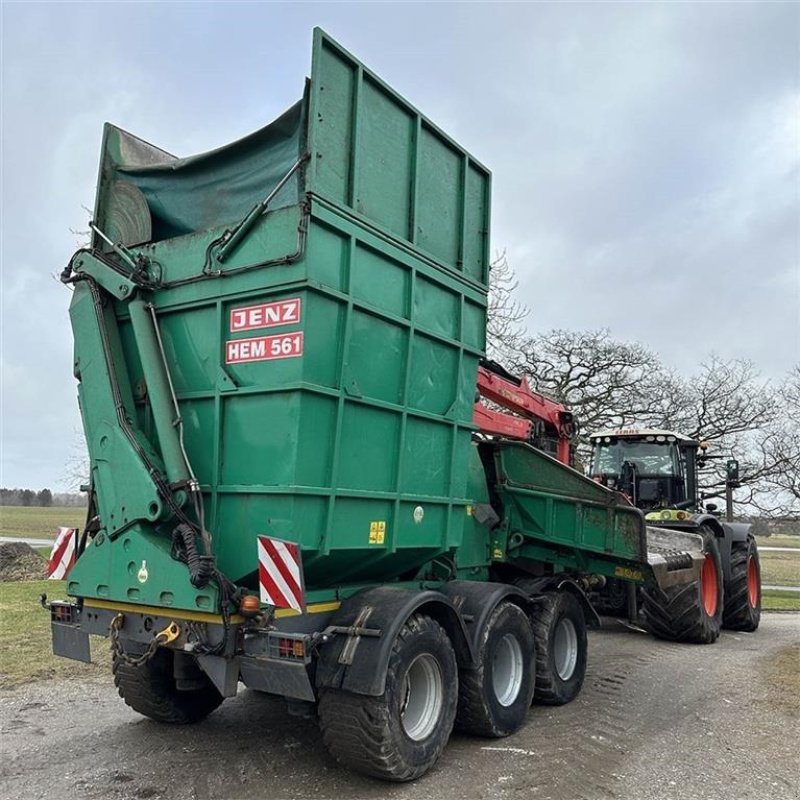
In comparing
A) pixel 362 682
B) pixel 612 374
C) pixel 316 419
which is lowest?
pixel 362 682

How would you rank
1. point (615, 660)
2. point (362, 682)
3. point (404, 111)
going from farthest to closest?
point (615, 660)
point (404, 111)
point (362, 682)

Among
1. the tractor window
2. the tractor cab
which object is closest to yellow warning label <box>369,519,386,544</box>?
the tractor cab

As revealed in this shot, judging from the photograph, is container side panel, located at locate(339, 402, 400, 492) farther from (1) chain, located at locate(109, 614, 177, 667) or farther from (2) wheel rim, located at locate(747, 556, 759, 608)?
(2) wheel rim, located at locate(747, 556, 759, 608)

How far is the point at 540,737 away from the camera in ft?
18.3

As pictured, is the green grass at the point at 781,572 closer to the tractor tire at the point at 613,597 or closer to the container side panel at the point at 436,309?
the tractor tire at the point at 613,597

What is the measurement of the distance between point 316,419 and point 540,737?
2.97m

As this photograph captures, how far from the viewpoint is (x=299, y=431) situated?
448cm

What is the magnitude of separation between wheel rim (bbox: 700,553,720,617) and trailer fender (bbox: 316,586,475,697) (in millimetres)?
6539

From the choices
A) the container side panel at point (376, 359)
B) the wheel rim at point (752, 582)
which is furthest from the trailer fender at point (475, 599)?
the wheel rim at point (752, 582)

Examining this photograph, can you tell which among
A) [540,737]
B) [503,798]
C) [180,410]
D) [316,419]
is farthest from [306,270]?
[540,737]

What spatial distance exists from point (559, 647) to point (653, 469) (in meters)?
5.42

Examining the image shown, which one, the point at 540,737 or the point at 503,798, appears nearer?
the point at 503,798

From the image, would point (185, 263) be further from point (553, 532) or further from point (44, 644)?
point (44, 644)

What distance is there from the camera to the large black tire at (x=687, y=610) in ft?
30.9
